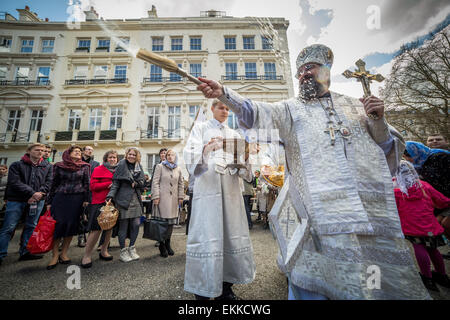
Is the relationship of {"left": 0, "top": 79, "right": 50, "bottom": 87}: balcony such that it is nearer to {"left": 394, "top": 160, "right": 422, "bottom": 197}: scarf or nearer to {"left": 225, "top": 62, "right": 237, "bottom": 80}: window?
{"left": 225, "top": 62, "right": 237, "bottom": 80}: window

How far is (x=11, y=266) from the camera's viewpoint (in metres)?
3.20

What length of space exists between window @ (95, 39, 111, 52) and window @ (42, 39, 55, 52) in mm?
4749

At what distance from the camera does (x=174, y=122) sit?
17281 mm

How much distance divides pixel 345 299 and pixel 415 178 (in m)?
2.28

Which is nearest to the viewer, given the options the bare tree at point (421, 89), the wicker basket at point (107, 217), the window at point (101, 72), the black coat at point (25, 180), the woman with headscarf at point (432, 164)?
the woman with headscarf at point (432, 164)

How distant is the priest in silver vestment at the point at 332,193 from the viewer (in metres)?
1.06

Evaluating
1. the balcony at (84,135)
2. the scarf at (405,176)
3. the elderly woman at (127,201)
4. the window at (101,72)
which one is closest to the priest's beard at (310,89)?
the scarf at (405,176)

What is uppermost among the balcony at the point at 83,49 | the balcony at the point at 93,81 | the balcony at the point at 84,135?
the balcony at the point at 83,49

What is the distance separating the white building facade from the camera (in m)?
16.9

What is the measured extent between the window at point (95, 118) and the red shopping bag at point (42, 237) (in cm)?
1724

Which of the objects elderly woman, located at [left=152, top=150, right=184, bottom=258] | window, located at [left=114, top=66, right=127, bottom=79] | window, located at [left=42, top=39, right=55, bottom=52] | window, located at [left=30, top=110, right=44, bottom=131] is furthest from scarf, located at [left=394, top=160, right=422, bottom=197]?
window, located at [left=42, top=39, right=55, bottom=52]

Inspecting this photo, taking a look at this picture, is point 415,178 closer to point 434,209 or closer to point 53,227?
point 434,209

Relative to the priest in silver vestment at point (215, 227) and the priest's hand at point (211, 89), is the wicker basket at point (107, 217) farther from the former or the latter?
the priest's hand at point (211, 89)
